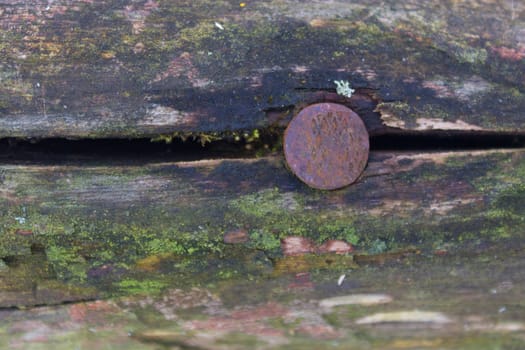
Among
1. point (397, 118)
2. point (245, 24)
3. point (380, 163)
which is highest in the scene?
point (245, 24)

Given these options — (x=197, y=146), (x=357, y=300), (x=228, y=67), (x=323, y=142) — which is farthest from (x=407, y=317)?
(x=228, y=67)

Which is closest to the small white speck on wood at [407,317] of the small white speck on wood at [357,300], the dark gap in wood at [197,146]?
the small white speck on wood at [357,300]

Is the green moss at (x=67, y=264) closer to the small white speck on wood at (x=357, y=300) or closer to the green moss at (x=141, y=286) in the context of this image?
the green moss at (x=141, y=286)

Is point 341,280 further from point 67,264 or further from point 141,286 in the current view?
point 67,264

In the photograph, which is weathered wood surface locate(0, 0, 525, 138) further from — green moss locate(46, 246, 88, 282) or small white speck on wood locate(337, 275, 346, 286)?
small white speck on wood locate(337, 275, 346, 286)

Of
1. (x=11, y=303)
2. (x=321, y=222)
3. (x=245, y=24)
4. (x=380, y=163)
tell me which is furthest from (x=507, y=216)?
(x=11, y=303)

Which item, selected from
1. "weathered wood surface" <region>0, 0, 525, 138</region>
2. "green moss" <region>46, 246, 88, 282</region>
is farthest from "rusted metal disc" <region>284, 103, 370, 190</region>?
"green moss" <region>46, 246, 88, 282</region>

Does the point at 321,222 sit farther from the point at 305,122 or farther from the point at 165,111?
the point at 165,111
